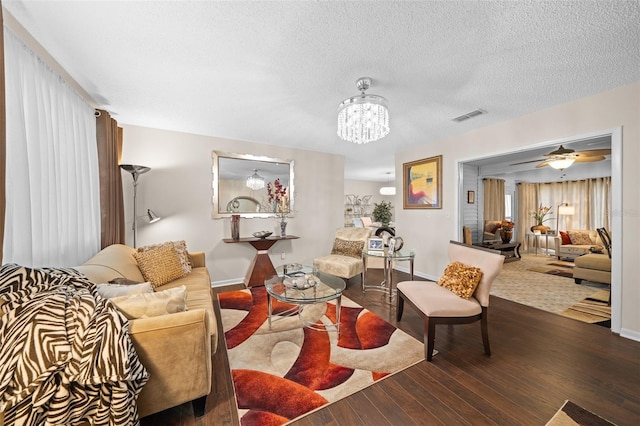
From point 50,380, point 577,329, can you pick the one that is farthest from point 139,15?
point 577,329

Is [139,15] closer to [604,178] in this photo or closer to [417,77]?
[417,77]

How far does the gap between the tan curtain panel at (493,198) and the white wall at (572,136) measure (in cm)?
300

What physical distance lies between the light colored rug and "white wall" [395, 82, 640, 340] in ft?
2.54

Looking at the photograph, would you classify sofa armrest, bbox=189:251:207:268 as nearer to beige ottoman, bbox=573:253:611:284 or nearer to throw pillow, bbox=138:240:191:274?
throw pillow, bbox=138:240:191:274

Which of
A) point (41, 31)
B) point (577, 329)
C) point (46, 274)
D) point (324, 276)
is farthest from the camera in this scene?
point (324, 276)

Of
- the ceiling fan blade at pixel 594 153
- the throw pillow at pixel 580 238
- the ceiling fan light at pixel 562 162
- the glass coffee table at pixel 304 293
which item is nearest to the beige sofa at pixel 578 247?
the throw pillow at pixel 580 238

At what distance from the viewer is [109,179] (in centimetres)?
279

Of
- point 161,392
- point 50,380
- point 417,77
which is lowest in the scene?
point 161,392

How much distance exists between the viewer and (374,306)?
3.00 meters

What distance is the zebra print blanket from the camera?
0.92 metres

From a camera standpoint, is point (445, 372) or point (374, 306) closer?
point (445, 372)

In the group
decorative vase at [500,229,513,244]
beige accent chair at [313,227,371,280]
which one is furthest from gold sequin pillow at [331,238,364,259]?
decorative vase at [500,229,513,244]

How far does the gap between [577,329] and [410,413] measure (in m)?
2.35

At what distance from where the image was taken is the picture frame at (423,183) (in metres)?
4.07
